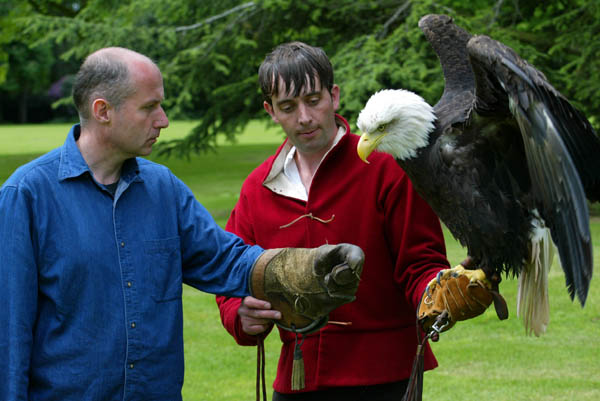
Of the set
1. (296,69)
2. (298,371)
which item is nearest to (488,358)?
(298,371)

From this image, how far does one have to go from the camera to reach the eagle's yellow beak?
9.46 ft

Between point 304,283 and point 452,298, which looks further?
point 452,298

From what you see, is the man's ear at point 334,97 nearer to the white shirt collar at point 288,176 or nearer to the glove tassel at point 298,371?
the white shirt collar at point 288,176

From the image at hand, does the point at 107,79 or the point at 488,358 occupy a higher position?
the point at 107,79

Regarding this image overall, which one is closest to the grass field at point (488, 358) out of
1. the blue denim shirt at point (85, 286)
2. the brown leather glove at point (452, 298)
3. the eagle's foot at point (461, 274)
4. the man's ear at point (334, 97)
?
the eagle's foot at point (461, 274)

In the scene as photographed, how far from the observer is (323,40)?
13.1 m

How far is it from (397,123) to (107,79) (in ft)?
4.26

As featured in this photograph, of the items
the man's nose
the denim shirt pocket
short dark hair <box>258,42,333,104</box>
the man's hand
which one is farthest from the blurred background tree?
the denim shirt pocket

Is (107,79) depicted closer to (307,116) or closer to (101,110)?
(101,110)

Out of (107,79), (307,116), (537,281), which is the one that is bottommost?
(537,281)

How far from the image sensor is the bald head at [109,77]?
2395 millimetres

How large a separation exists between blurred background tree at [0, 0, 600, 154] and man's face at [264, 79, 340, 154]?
7.09 metres

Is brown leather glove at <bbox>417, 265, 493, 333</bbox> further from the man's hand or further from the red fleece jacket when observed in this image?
the man's hand

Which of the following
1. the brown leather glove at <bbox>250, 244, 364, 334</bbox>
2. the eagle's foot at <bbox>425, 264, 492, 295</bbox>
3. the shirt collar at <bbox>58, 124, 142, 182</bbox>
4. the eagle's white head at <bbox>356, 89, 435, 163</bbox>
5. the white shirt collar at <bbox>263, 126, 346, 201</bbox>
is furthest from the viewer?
the eagle's white head at <bbox>356, 89, 435, 163</bbox>
